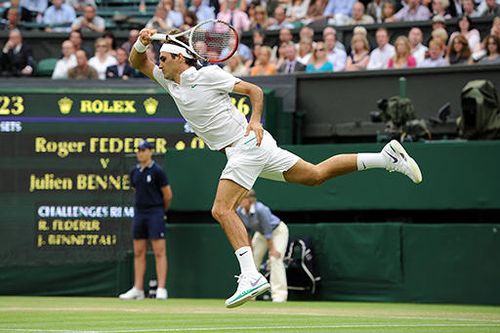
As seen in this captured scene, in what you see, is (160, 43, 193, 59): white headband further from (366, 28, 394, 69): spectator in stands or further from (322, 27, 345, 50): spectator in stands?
(322, 27, 345, 50): spectator in stands

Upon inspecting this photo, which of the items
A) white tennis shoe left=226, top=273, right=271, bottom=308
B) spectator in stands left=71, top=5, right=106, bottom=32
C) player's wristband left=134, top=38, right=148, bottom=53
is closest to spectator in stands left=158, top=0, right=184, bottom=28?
spectator in stands left=71, top=5, right=106, bottom=32

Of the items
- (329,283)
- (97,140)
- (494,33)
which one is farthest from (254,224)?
(494,33)

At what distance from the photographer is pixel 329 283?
15656 millimetres

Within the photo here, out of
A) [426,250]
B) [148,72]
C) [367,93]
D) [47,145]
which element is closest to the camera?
[148,72]

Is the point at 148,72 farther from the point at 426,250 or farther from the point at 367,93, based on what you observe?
→ the point at 367,93

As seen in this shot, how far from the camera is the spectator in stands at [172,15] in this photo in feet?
66.5

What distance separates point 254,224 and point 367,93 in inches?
131

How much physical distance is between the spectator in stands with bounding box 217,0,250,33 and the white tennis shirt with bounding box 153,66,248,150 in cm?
955

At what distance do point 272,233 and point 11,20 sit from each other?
7.97 metres

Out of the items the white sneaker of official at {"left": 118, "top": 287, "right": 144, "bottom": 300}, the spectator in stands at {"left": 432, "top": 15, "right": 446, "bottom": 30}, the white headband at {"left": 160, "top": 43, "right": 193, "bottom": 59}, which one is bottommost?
the white sneaker of official at {"left": 118, "top": 287, "right": 144, "bottom": 300}

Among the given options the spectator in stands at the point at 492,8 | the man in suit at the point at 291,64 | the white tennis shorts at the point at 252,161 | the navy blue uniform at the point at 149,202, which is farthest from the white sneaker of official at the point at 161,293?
the spectator in stands at the point at 492,8

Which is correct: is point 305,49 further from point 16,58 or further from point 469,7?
point 16,58

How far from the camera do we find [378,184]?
15.3m

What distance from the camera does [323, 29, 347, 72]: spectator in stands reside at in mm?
18089
